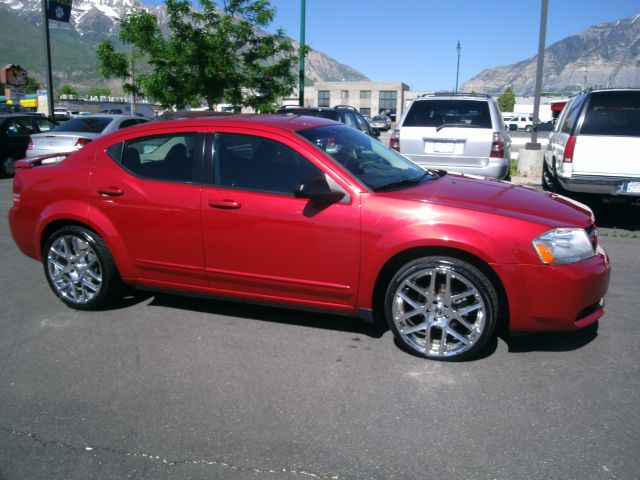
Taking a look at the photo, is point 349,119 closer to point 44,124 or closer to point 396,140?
point 396,140

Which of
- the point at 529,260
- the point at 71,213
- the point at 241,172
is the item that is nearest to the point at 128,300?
the point at 71,213

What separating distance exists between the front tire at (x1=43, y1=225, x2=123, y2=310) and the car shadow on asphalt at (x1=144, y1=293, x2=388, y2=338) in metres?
0.50

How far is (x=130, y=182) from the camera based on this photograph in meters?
4.76

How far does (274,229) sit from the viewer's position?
4273 mm

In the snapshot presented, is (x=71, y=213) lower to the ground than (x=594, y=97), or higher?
lower

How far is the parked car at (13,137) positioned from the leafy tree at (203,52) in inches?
101

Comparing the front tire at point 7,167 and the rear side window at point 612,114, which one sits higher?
the rear side window at point 612,114

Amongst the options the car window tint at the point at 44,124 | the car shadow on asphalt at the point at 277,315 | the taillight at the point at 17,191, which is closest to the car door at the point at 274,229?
the car shadow on asphalt at the point at 277,315

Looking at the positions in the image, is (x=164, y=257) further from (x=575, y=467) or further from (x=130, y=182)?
(x=575, y=467)

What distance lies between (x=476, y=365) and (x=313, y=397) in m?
1.18

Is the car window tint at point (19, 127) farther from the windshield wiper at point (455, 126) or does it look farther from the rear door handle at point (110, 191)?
the rear door handle at point (110, 191)

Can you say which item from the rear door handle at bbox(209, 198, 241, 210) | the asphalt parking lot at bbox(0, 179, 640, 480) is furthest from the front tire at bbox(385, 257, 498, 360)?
the rear door handle at bbox(209, 198, 241, 210)

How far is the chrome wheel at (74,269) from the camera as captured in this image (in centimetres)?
499

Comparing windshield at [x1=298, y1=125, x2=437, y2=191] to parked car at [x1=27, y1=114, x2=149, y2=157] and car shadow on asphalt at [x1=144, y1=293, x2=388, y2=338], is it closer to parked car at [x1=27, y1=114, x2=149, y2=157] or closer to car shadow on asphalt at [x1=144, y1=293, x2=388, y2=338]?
car shadow on asphalt at [x1=144, y1=293, x2=388, y2=338]
